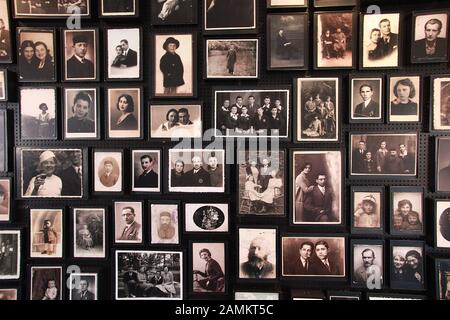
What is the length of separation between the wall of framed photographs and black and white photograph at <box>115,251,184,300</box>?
1cm

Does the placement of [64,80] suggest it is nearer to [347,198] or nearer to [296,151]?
[296,151]

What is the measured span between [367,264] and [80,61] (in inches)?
96.2

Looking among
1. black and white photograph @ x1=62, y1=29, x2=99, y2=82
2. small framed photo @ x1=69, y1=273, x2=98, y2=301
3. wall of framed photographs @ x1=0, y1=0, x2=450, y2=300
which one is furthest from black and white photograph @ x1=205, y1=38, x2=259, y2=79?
small framed photo @ x1=69, y1=273, x2=98, y2=301

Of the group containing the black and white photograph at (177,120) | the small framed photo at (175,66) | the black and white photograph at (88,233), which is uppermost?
the small framed photo at (175,66)

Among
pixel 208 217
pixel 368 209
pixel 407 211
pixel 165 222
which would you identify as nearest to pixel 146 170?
pixel 165 222

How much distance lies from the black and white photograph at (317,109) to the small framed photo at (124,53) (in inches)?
44.0

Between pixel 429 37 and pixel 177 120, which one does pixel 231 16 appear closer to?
pixel 177 120

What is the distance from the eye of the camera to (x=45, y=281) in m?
1.87

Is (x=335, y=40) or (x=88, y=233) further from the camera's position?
(x=88, y=233)

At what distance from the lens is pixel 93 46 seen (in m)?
1.85

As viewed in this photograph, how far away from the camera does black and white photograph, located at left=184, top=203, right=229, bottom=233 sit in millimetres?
1837

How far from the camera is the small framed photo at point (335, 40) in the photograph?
176 cm

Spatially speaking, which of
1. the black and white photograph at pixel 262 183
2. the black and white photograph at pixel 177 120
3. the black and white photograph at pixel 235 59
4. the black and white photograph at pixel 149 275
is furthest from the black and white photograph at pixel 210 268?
the black and white photograph at pixel 235 59

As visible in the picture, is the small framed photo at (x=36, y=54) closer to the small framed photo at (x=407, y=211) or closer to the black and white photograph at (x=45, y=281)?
the black and white photograph at (x=45, y=281)
